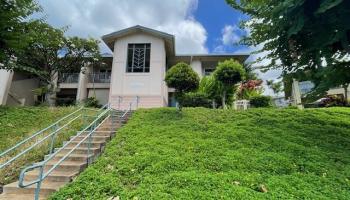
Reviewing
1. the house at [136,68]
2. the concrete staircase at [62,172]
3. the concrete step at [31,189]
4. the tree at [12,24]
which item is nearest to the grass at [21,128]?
the concrete staircase at [62,172]

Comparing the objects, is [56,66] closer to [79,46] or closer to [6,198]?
[79,46]

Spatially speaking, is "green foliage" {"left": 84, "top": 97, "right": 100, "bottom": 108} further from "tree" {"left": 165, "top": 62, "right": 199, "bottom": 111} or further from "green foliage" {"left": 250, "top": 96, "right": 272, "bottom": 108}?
"green foliage" {"left": 250, "top": 96, "right": 272, "bottom": 108}

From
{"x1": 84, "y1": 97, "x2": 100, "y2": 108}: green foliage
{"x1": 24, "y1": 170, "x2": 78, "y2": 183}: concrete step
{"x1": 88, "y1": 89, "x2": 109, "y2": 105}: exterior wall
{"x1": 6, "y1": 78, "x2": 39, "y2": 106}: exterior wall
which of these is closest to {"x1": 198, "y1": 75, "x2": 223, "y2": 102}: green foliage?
{"x1": 84, "y1": 97, "x2": 100, "y2": 108}: green foliage

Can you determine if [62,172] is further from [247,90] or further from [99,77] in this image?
[99,77]

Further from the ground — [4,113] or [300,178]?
[4,113]

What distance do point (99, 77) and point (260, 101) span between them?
14.1 m

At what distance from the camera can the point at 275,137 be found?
306 inches

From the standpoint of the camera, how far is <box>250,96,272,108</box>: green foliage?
16.9m

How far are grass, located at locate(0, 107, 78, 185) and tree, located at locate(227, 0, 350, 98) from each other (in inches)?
286

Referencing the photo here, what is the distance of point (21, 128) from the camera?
408 inches

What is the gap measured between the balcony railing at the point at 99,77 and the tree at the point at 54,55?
2.45 meters

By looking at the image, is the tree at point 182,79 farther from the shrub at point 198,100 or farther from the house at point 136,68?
the house at point 136,68

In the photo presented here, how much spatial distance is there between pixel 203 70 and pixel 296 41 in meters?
16.7

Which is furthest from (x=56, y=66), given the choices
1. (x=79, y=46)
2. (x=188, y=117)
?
(x=188, y=117)
